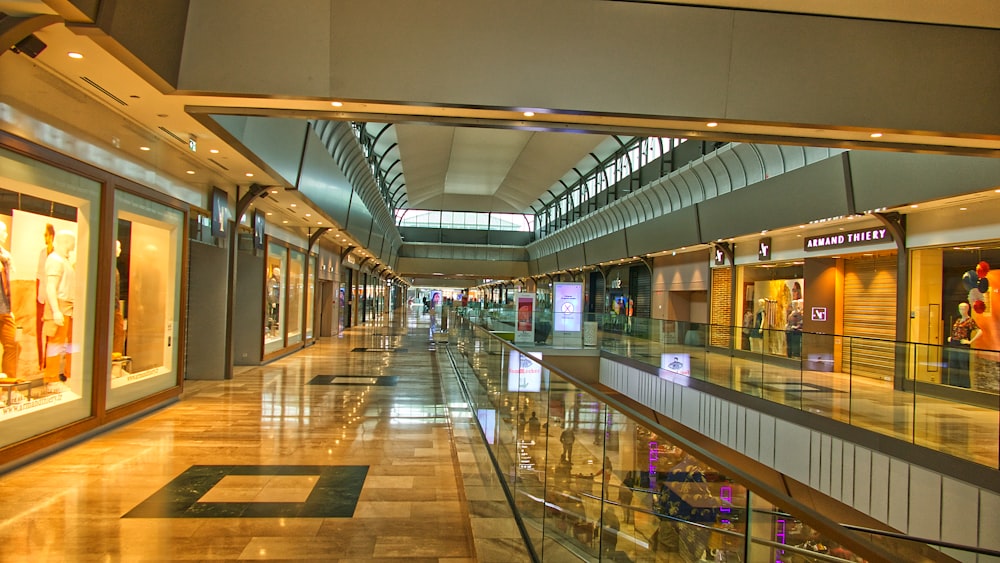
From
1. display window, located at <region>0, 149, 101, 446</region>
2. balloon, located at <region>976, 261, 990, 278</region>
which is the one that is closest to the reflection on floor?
balloon, located at <region>976, 261, 990, 278</region>

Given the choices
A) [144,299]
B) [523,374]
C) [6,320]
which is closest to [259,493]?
[523,374]

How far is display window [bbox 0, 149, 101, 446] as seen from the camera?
5906mm

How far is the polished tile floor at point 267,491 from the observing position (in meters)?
4.31

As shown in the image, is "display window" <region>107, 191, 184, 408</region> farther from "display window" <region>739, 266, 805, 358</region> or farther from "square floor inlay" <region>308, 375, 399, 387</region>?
"display window" <region>739, 266, 805, 358</region>

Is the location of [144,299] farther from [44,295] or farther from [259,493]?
[259,493]

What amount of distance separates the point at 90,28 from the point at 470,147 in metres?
32.1

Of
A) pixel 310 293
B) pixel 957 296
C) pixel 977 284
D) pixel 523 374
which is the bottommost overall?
pixel 523 374

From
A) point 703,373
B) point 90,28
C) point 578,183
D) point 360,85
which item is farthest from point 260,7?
point 578,183

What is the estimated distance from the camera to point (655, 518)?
2.17 m

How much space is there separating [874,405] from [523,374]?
6618mm

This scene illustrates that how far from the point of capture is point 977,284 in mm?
11656

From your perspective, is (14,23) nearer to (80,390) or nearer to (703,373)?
(80,390)

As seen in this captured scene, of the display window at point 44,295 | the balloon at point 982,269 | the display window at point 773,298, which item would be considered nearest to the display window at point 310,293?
the display window at point 44,295

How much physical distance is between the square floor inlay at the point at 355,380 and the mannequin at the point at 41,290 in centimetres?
603
